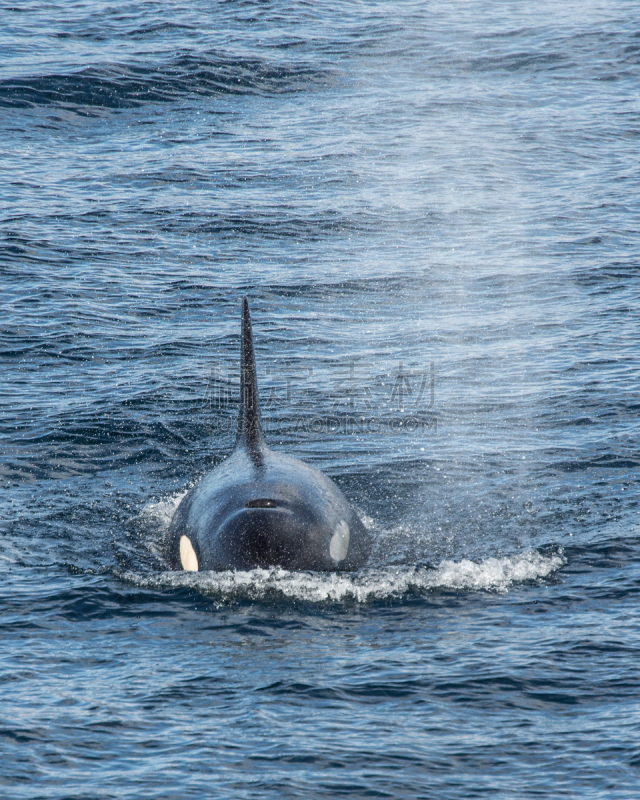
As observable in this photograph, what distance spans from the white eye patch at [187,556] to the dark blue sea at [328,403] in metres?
0.27

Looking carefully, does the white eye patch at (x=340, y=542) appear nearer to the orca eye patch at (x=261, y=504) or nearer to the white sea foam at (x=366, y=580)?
→ the white sea foam at (x=366, y=580)

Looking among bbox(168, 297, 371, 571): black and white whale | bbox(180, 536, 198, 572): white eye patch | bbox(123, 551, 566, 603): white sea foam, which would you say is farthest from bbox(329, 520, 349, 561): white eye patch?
bbox(180, 536, 198, 572): white eye patch

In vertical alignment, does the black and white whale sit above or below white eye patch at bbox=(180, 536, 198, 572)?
above

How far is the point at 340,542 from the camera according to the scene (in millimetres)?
12586

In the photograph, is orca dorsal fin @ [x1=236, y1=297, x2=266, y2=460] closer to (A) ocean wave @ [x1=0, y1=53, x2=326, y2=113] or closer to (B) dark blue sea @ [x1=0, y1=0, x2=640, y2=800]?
(B) dark blue sea @ [x1=0, y1=0, x2=640, y2=800]

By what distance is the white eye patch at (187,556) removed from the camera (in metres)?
12.6

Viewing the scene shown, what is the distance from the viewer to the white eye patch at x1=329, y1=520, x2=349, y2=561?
12.4 m

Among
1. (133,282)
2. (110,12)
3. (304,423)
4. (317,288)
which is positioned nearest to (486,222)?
(317,288)

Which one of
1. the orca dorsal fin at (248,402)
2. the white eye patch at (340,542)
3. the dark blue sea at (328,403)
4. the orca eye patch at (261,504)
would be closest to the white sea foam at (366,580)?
the dark blue sea at (328,403)

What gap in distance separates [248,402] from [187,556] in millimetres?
2218

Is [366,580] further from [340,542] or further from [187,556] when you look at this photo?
[187,556]

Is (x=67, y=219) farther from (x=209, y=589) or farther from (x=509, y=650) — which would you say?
(x=509, y=650)

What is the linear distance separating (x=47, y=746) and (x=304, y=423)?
32.0 feet

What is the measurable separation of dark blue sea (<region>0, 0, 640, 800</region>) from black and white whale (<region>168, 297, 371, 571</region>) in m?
0.25
